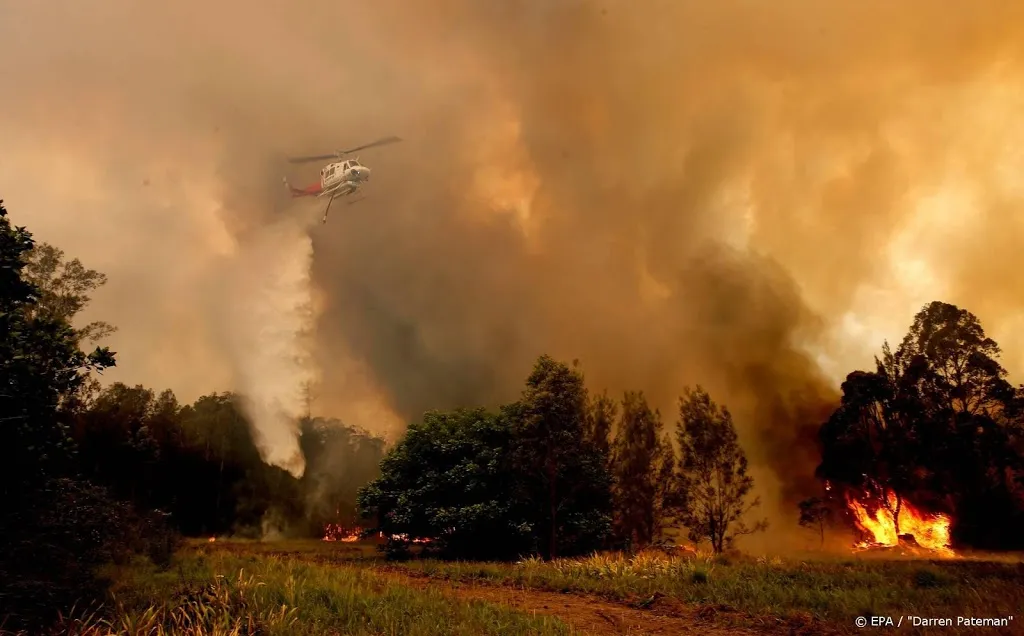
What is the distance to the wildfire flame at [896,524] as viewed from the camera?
39.0 metres

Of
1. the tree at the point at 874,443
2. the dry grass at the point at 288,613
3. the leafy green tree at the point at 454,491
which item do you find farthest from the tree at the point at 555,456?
the tree at the point at 874,443

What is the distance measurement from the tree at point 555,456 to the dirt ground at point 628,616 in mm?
12446

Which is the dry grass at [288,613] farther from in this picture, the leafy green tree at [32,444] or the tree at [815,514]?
the tree at [815,514]

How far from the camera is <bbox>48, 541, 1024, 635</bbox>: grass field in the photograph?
10.9m

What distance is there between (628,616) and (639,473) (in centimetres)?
3404

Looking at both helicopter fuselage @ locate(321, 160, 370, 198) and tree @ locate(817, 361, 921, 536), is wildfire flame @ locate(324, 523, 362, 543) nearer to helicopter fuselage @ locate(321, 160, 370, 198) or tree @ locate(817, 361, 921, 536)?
helicopter fuselage @ locate(321, 160, 370, 198)

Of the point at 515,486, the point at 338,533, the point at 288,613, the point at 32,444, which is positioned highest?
the point at 32,444

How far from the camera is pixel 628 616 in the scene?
48.8 ft

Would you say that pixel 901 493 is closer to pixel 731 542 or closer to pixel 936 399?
pixel 936 399

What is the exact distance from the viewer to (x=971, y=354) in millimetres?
39281

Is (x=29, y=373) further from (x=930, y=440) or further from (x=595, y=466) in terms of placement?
(x=930, y=440)

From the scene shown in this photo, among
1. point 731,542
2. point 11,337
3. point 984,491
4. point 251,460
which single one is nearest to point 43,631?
point 11,337

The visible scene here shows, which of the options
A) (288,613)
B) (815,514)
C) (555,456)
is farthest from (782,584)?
(815,514)

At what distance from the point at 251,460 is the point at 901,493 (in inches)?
2855
